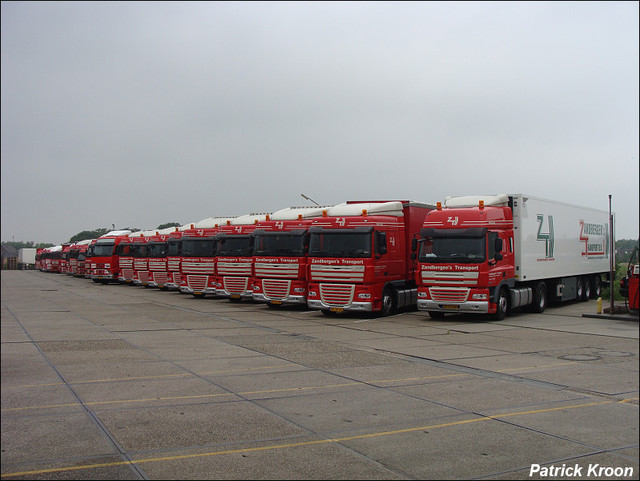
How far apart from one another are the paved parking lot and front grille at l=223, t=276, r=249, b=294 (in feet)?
37.0

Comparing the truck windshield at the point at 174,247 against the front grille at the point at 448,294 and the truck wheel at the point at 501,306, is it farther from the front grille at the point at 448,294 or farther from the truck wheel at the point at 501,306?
the truck wheel at the point at 501,306

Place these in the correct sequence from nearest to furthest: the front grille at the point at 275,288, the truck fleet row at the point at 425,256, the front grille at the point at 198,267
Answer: the truck fleet row at the point at 425,256 → the front grille at the point at 275,288 → the front grille at the point at 198,267

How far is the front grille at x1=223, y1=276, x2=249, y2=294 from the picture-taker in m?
26.2

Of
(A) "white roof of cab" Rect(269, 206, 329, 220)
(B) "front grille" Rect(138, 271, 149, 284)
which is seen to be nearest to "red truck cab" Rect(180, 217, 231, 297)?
(A) "white roof of cab" Rect(269, 206, 329, 220)

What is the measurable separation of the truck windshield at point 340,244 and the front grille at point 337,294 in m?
1.04

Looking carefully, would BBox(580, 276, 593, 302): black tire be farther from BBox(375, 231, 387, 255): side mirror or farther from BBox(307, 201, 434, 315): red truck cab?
A: BBox(375, 231, 387, 255): side mirror

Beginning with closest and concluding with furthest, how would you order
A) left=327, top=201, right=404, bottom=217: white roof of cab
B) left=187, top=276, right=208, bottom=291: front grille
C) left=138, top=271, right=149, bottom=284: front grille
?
left=327, top=201, right=404, bottom=217: white roof of cab → left=187, top=276, right=208, bottom=291: front grille → left=138, top=271, right=149, bottom=284: front grille

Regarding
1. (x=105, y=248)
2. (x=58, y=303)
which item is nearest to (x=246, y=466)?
(x=58, y=303)

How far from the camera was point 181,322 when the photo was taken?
62.3 ft

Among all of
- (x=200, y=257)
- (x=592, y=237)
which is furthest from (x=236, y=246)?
(x=592, y=237)

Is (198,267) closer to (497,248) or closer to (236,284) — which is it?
(236,284)

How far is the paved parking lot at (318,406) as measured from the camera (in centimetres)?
531

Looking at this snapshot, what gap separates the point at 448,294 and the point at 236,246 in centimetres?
→ 1138

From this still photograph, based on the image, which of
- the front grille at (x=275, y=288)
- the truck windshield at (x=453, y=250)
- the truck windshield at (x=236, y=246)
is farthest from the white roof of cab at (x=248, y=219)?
the truck windshield at (x=453, y=250)
